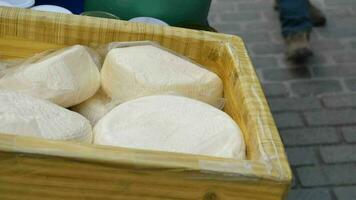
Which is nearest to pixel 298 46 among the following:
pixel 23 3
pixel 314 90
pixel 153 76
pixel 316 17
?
pixel 314 90

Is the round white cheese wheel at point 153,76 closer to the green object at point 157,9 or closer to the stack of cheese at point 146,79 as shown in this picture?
the stack of cheese at point 146,79

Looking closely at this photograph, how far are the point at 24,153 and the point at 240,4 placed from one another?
330 cm

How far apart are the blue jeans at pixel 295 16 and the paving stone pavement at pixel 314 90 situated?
21cm

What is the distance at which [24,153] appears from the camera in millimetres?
895

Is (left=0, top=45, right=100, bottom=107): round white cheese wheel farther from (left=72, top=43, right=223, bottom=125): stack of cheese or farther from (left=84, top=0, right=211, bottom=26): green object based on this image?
(left=84, top=0, right=211, bottom=26): green object

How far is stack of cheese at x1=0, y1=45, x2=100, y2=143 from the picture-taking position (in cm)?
101

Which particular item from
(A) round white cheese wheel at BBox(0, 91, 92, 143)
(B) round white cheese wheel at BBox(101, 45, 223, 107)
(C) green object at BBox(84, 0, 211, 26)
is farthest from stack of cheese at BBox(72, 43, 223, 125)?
(C) green object at BBox(84, 0, 211, 26)

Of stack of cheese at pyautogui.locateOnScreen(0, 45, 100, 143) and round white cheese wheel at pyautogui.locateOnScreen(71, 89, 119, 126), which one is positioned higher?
stack of cheese at pyautogui.locateOnScreen(0, 45, 100, 143)

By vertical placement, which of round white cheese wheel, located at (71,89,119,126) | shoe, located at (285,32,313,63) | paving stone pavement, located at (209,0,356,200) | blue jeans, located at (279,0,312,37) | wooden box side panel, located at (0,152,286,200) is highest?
wooden box side panel, located at (0,152,286,200)

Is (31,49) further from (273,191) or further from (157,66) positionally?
(273,191)

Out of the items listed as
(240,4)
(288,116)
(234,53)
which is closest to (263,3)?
(240,4)

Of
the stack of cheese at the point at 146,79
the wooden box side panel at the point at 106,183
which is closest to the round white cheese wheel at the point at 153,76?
the stack of cheese at the point at 146,79

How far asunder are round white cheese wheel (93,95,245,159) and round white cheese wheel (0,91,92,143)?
0.15 feet

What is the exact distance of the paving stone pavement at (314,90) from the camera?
2606 mm
